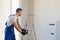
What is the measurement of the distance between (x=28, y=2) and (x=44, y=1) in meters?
0.69

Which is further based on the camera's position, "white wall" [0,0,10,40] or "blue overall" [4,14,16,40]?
"white wall" [0,0,10,40]

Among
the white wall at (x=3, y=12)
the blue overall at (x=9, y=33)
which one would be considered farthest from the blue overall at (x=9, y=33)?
the white wall at (x=3, y=12)

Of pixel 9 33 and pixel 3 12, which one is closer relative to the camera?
pixel 9 33

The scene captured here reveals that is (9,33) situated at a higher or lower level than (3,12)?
lower

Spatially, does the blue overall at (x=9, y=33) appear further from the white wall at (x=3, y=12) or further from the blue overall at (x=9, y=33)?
the white wall at (x=3, y=12)

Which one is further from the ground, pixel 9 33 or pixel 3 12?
A: pixel 3 12

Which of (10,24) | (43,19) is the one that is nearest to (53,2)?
(43,19)

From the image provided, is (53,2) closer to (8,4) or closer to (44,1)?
(44,1)

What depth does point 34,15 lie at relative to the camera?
607 centimetres

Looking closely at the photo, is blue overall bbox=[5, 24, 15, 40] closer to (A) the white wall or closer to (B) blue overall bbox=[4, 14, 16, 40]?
(B) blue overall bbox=[4, 14, 16, 40]

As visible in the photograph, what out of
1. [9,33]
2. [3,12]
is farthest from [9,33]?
[3,12]

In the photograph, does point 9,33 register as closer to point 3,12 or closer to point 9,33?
point 9,33

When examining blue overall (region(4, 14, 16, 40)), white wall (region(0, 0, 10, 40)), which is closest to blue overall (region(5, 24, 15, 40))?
blue overall (region(4, 14, 16, 40))

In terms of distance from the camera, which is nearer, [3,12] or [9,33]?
[9,33]
